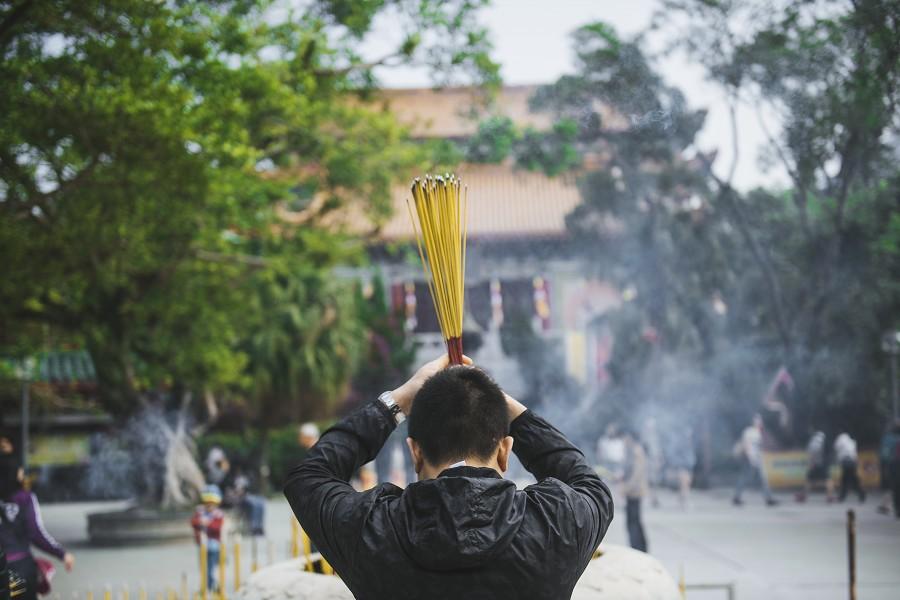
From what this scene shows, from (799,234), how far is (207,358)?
654 centimetres

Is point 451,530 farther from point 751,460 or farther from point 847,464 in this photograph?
point 751,460

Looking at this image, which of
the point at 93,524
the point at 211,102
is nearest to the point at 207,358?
the point at 93,524

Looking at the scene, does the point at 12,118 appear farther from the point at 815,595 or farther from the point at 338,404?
the point at 338,404

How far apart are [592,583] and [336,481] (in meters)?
1.56

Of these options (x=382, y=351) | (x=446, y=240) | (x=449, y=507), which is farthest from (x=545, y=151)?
(x=449, y=507)

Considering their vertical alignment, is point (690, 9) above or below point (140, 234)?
above

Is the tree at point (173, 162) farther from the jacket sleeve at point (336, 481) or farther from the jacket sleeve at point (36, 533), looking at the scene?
the jacket sleeve at point (336, 481)

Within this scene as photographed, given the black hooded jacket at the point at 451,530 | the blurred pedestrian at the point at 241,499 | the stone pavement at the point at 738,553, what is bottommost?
the stone pavement at the point at 738,553

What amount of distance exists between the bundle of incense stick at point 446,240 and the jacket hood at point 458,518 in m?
0.33

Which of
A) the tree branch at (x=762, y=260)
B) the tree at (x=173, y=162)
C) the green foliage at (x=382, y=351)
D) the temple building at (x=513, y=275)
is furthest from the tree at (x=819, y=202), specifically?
the green foliage at (x=382, y=351)

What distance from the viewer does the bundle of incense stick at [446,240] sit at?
165 cm

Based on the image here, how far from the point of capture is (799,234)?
34.2ft

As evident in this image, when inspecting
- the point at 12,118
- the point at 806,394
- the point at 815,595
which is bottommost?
the point at 815,595

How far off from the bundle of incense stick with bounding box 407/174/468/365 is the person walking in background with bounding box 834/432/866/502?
9.49m
